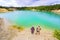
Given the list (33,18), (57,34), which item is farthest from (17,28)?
(57,34)

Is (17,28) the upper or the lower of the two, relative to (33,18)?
lower

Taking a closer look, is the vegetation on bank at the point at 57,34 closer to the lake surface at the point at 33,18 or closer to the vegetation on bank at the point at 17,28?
the lake surface at the point at 33,18

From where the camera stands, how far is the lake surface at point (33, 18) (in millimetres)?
1424

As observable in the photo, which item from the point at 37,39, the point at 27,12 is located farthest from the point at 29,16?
the point at 37,39

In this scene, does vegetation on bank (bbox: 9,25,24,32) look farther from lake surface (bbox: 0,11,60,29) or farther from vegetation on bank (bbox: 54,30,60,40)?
vegetation on bank (bbox: 54,30,60,40)

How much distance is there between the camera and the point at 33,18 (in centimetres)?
144

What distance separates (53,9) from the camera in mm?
1462

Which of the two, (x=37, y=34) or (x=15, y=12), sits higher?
(x=15, y=12)

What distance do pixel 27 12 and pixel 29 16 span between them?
2.2 inches

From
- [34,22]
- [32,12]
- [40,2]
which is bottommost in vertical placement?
[34,22]

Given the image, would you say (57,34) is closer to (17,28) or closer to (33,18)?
(33,18)

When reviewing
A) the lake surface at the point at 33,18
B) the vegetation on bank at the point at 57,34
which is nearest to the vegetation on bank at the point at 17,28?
the lake surface at the point at 33,18

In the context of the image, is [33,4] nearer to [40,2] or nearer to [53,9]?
[40,2]

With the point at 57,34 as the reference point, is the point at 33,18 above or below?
above
